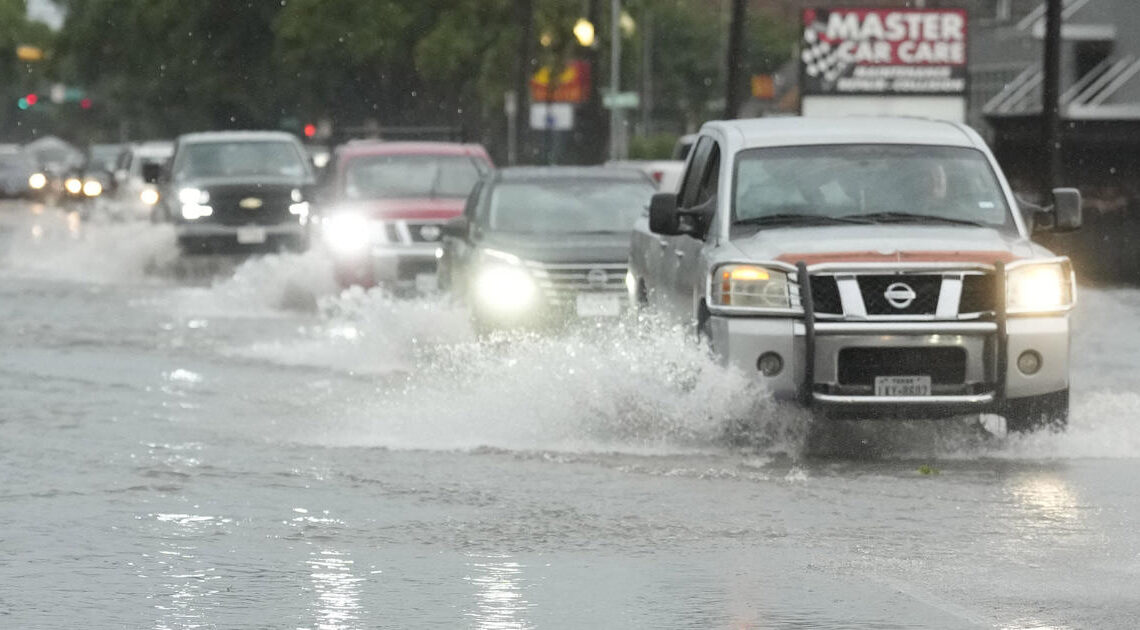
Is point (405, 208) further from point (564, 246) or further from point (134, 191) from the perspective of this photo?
point (134, 191)

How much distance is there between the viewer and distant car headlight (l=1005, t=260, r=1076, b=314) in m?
12.7

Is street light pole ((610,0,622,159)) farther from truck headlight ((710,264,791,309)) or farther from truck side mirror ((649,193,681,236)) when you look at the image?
truck headlight ((710,264,791,309))

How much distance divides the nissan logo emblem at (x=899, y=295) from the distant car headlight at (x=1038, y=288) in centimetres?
50

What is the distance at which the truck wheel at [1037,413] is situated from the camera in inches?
504

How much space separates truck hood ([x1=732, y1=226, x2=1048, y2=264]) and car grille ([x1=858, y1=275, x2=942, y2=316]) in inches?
4.0

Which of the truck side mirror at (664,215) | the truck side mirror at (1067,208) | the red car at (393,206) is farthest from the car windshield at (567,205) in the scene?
the truck side mirror at (1067,208)

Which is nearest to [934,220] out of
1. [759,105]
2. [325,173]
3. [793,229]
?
[793,229]

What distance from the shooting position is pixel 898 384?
41.3 feet

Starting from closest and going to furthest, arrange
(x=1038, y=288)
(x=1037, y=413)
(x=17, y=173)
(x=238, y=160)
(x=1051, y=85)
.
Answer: (x=1038, y=288)
(x=1037, y=413)
(x=1051, y=85)
(x=238, y=160)
(x=17, y=173)

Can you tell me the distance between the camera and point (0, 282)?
31.5 meters

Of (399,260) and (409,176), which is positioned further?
(409,176)

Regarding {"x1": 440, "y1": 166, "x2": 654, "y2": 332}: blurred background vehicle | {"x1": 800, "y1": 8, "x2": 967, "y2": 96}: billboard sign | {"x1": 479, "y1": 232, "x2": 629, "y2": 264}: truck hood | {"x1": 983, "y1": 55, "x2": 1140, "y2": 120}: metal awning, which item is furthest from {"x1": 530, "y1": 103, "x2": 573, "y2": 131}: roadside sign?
{"x1": 479, "y1": 232, "x2": 629, "y2": 264}: truck hood

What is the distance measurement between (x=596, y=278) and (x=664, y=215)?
4902mm

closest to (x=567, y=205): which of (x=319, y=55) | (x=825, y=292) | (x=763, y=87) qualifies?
(x=825, y=292)
